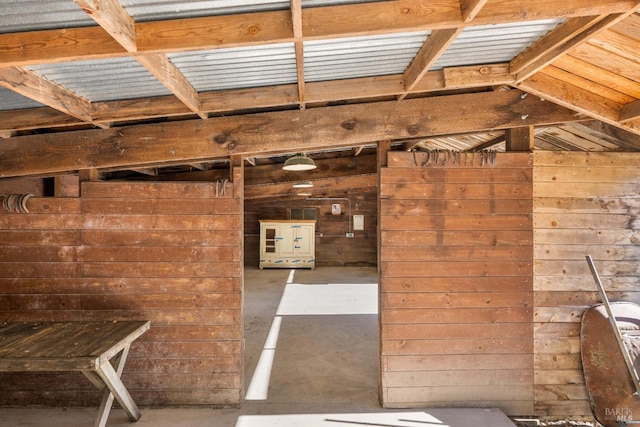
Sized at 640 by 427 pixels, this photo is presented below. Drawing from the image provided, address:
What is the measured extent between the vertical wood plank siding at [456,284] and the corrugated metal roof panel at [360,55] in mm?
793

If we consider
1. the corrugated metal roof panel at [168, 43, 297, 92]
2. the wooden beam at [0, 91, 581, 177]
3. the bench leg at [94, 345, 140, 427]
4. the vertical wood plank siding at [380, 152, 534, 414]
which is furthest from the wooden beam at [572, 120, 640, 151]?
the bench leg at [94, 345, 140, 427]

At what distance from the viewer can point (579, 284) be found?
286 cm

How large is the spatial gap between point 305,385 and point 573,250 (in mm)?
2531

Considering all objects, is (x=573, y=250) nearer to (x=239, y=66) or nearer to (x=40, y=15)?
(x=239, y=66)

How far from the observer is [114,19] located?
4.33 feet

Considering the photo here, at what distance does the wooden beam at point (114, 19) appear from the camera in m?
1.18

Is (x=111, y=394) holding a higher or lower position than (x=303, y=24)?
lower

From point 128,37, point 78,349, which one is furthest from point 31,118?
point 78,349

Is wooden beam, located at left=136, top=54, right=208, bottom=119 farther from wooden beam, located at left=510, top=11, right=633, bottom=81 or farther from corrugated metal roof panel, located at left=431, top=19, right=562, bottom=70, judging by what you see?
wooden beam, located at left=510, top=11, right=633, bottom=81

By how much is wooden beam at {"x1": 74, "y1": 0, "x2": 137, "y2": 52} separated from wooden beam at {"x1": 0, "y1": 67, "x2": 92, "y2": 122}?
0.64 m

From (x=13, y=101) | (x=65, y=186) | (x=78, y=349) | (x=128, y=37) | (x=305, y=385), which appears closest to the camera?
(x=128, y=37)

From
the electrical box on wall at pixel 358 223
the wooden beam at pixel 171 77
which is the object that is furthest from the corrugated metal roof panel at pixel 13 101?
the electrical box on wall at pixel 358 223

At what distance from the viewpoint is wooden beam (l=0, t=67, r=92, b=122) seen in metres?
1.64

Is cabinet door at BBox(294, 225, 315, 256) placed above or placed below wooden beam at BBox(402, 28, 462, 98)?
below
